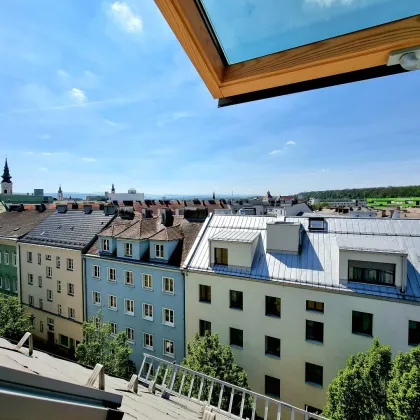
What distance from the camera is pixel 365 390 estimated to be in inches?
379

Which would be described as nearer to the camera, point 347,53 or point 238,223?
point 347,53

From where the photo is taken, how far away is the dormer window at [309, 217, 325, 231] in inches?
688

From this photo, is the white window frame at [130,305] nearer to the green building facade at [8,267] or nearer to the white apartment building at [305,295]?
the white apartment building at [305,295]

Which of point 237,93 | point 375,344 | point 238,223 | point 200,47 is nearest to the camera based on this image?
point 200,47

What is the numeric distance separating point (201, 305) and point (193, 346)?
3.24 m

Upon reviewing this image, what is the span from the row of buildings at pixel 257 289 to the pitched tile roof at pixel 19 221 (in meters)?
8.41

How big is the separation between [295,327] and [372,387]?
5.05 m

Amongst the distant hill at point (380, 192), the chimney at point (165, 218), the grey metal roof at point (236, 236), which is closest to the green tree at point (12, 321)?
the chimney at point (165, 218)

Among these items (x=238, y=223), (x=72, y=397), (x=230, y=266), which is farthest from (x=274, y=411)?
(x=72, y=397)

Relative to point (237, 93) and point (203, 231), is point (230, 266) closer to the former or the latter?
point (203, 231)

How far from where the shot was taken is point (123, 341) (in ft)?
54.3

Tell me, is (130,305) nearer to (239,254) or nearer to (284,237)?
(239,254)

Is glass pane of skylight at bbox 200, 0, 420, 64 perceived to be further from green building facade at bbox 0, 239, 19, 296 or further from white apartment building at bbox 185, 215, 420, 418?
green building facade at bbox 0, 239, 19, 296

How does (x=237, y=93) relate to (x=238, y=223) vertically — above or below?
above
